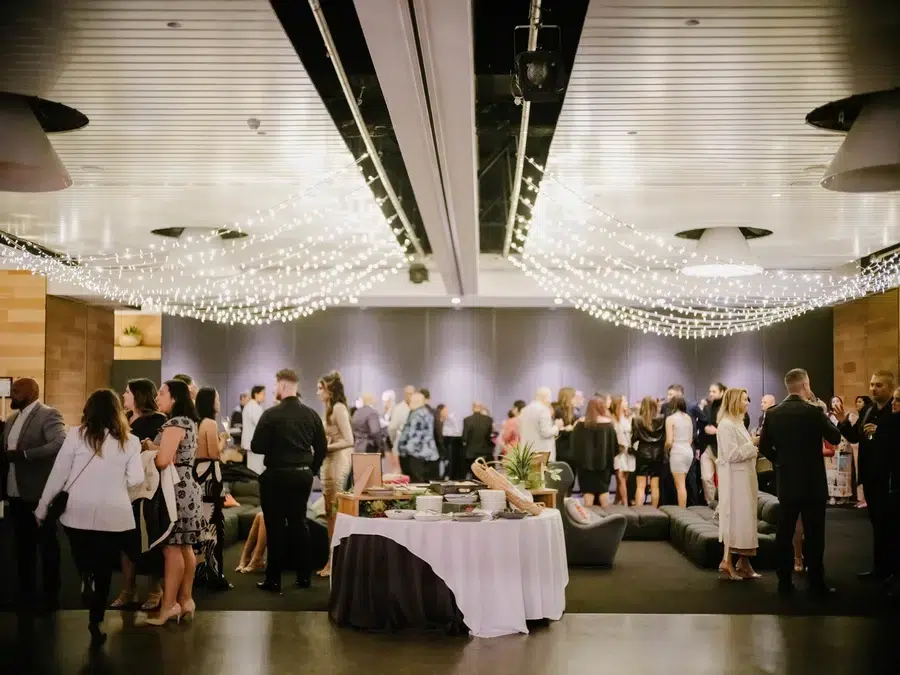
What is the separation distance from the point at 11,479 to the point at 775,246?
9412mm

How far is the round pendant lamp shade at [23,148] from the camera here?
6.35 meters

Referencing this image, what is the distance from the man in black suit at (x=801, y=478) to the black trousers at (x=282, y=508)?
3.49m

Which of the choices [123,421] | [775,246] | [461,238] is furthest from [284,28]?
[775,246]

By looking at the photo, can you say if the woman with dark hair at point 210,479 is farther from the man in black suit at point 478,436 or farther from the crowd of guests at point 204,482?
the man in black suit at point 478,436

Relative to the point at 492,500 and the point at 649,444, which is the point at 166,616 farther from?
the point at 649,444

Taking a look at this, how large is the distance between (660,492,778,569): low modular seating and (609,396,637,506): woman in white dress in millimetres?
2986

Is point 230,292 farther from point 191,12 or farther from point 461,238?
point 191,12

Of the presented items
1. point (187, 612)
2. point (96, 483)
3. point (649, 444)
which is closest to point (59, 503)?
point (96, 483)

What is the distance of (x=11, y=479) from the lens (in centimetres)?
710

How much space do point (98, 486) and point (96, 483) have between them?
0.02 metres

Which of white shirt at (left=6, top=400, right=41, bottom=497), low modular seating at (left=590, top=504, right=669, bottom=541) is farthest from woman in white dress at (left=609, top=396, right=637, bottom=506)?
white shirt at (left=6, top=400, right=41, bottom=497)

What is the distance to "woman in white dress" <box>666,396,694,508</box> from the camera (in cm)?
1176

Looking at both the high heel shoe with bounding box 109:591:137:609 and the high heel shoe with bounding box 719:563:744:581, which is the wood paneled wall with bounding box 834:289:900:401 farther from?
the high heel shoe with bounding box 109:591:137:609

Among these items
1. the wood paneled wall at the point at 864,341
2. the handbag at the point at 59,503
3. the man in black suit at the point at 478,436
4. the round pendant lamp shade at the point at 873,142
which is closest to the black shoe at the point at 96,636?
the handbag at the point at 59,503
